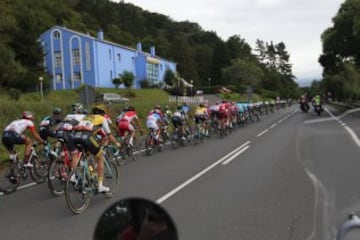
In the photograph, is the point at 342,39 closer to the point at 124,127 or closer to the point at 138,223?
the point at 124,127

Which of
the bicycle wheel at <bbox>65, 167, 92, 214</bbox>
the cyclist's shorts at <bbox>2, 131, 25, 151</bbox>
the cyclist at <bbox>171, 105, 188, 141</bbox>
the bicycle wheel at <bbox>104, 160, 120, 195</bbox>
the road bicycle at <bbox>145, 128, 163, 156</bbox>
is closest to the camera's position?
the bicycle wheel at <bbox>65, 167, 92, 214</bbox>

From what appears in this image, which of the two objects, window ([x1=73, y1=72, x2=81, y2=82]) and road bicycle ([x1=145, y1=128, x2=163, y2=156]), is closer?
road bicycle ([x1=145, y1=128, x2=163, y2=156])

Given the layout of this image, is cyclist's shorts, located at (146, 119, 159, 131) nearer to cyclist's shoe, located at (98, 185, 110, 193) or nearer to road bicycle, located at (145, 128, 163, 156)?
road bicycle, located at (145, 128, 163, 156)

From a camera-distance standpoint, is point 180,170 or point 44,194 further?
point 180,170

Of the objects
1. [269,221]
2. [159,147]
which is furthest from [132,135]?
[269,221]

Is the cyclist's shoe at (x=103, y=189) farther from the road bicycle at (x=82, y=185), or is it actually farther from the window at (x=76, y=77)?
the window at (x=76, y=77)

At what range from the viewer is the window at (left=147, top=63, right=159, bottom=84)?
83812 millimetres

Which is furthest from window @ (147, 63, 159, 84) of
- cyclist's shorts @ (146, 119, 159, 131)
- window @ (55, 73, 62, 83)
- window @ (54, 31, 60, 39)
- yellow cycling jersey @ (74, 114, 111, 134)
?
yellow cycling jersey @ (74, 114, 111, 134)

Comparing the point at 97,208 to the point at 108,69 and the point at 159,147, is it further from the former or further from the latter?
the point at 108,69

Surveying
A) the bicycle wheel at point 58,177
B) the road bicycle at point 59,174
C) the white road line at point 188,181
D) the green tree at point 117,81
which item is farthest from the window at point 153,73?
the bicycle wheel at point 58,177

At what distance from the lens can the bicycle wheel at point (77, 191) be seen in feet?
28.6

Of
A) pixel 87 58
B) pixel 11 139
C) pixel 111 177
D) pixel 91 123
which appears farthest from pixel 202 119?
pixel 87 58

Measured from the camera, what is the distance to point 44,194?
11.1 metres

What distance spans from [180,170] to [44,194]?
3747 millimetres
